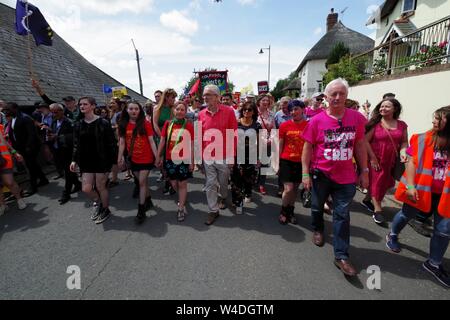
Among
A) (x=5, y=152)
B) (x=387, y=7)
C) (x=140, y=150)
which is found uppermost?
(x=387, y=7)

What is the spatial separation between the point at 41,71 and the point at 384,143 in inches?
540

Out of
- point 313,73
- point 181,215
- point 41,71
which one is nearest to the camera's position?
point 181,215

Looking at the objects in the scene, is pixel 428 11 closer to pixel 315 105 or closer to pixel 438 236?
pixel 315 105

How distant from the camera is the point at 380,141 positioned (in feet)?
12.0

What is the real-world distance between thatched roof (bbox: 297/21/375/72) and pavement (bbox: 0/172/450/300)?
32.2 meters

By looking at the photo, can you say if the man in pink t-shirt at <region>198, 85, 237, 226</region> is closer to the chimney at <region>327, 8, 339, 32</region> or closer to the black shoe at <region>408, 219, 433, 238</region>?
the black shoe at <region>408, 219, 433, 238</region>

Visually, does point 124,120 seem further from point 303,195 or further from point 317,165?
point 303,195

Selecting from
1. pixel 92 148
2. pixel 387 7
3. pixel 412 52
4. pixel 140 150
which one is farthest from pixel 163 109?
pixel 387 7

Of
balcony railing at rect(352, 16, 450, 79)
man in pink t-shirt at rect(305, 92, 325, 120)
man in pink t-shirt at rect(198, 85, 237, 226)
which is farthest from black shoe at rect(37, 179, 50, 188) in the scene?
balcony railing at rect(352, 16, 450, 79)

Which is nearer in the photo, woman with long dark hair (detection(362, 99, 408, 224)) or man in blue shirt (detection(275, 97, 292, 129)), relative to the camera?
woman with long dark hair (detection(362, 99, 408, 224))

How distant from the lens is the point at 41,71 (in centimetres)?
1070

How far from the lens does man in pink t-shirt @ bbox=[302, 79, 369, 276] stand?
2.49m

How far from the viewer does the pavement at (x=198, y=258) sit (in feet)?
7.62

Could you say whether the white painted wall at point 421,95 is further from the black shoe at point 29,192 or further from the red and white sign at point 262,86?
the black shoe at point 29,192
